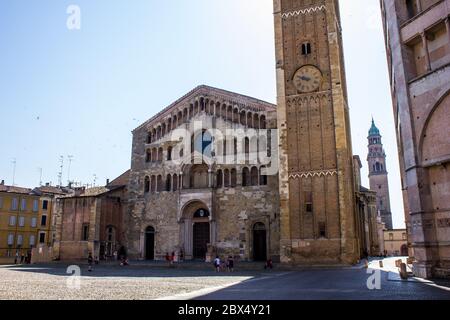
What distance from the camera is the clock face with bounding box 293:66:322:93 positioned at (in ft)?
100

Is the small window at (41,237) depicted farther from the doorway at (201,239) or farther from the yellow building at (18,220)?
the doorway at (201,239)

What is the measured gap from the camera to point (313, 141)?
1168 inches

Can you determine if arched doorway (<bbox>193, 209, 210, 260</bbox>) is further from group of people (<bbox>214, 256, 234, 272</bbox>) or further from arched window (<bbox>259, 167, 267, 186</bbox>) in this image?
group of people (<bbox>214, 256, 234, 272</bbox>)

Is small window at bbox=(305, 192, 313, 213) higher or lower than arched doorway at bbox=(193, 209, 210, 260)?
higher

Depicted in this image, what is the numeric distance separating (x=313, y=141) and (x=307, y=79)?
194 inches

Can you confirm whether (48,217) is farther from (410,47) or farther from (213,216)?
(410,47)

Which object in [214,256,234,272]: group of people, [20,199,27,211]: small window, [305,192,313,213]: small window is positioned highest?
[20,199,27,211]: small window

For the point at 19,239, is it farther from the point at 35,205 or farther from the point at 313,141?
the point at 313,141

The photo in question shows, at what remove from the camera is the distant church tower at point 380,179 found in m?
90.4

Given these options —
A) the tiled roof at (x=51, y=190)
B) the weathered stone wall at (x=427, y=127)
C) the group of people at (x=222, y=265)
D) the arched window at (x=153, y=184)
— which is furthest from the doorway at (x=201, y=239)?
the tiled roof at (x=51, y=190)

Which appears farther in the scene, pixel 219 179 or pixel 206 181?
pixel 206 181

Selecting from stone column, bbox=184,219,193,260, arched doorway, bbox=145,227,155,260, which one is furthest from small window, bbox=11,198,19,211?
stone column, bbox=184,219,193,260

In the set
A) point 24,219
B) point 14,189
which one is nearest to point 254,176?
point 24,219

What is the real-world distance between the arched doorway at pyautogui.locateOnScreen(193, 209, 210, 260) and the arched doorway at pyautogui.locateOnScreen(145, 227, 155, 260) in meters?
4.09
